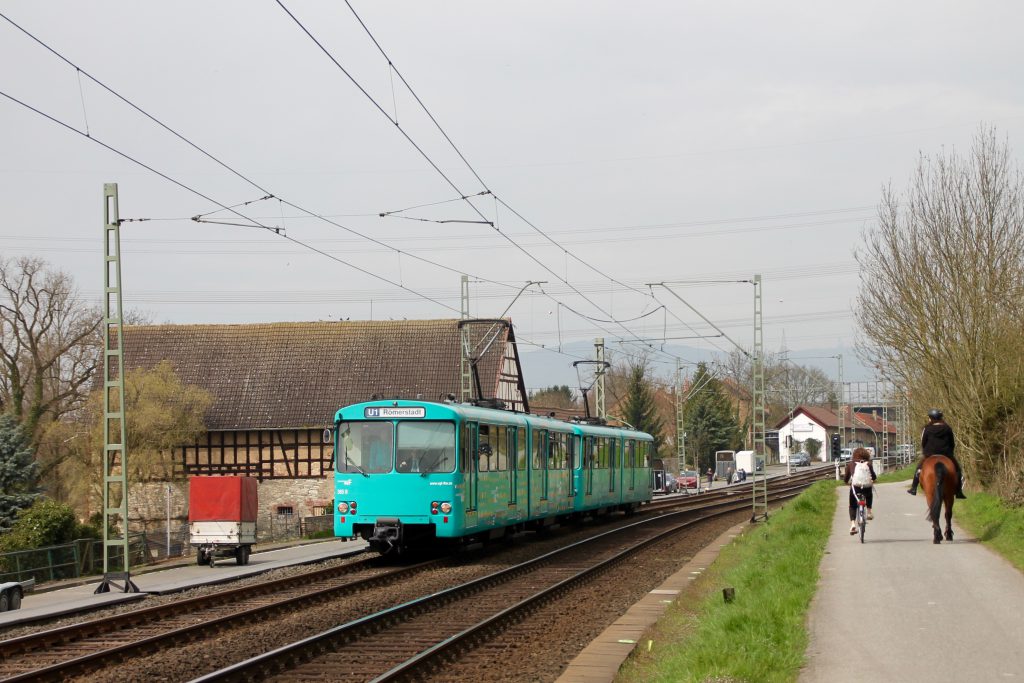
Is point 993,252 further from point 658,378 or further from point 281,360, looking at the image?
point 658,378

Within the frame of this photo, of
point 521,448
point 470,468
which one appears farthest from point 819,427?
point 470,468

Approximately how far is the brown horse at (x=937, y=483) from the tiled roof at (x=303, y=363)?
36.9 m

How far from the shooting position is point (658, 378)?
115 metres

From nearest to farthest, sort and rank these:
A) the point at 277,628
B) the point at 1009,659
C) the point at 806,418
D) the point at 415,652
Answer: the point at 1009,659
the point at 415,652
the point at 277,628
the point at 806,418

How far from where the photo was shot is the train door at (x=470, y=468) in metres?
21.8

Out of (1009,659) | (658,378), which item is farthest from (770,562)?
(658,378)

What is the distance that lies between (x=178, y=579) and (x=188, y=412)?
31.0 m

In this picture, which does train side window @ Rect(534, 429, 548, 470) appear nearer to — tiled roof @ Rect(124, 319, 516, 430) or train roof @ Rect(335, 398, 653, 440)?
train roof @ Rect(335, 398, 653, 440)

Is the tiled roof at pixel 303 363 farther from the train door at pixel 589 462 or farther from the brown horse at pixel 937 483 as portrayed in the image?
the brown horse at pixel 937 483

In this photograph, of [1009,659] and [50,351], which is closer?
[1009,659]

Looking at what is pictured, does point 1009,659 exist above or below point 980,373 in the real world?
below

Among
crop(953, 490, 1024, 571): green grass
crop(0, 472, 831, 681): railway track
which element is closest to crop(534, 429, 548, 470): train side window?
crop(0, 472, 831, 681): railway track

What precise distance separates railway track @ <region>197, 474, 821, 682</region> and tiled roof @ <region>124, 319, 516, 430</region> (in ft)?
106

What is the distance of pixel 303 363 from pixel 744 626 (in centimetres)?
4817
